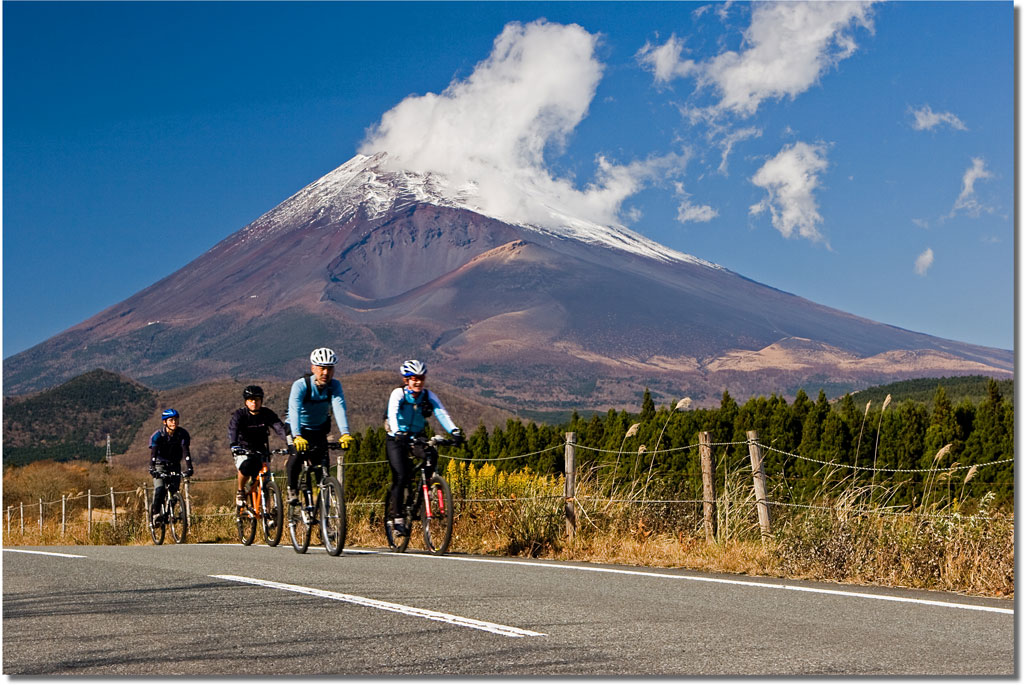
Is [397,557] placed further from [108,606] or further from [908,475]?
[908,475]

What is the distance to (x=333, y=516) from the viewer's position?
12.0m

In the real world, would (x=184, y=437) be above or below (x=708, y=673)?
above

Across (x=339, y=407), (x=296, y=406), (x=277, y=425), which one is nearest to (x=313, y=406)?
(x=296, y=406)

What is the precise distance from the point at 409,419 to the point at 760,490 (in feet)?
11.4

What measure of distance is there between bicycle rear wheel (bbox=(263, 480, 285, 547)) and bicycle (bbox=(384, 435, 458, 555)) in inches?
55.7

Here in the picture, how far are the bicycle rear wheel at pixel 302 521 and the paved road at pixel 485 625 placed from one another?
1773 mm

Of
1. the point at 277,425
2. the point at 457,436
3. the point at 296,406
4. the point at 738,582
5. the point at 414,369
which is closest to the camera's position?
the point at 738,582

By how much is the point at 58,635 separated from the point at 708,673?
373 centimetres

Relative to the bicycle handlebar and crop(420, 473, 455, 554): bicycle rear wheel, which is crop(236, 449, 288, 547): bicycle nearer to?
crop(420, 473, 455, 554): bicycle rear wheel

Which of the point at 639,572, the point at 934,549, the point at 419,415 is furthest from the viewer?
the point at 419,415

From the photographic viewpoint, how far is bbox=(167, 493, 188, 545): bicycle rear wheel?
1720 cm

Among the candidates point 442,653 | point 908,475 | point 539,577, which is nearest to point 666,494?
point 539,577

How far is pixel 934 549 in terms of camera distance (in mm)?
9625

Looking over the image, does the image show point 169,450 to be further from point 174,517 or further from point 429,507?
point 429,507
